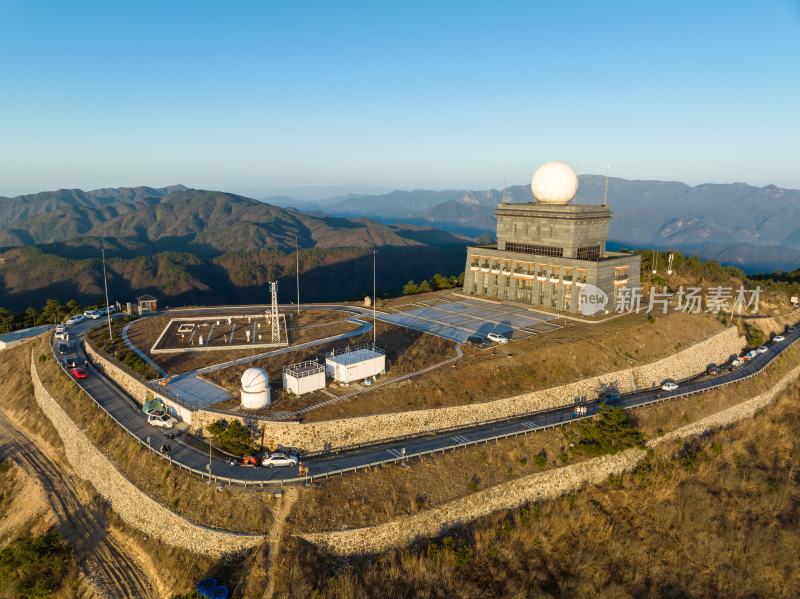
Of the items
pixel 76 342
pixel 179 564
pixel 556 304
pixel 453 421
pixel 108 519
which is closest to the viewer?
pixel 179 564

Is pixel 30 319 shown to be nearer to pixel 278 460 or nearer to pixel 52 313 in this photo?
pixel 52 313

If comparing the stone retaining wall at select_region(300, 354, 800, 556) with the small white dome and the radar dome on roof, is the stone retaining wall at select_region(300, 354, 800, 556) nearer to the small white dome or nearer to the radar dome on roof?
the small white dome

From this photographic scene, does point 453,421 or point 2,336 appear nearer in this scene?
point 453,421

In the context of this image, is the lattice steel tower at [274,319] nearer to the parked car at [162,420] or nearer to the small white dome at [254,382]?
the small white dome at [254,382]

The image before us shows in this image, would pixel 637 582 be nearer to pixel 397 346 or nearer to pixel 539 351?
pixel 539 351

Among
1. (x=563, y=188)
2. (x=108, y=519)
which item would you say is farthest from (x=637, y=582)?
(x=563, y=188)

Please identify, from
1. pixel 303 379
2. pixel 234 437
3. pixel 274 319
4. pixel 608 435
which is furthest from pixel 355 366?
pixel 608 435

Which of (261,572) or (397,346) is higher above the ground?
(397,346)
